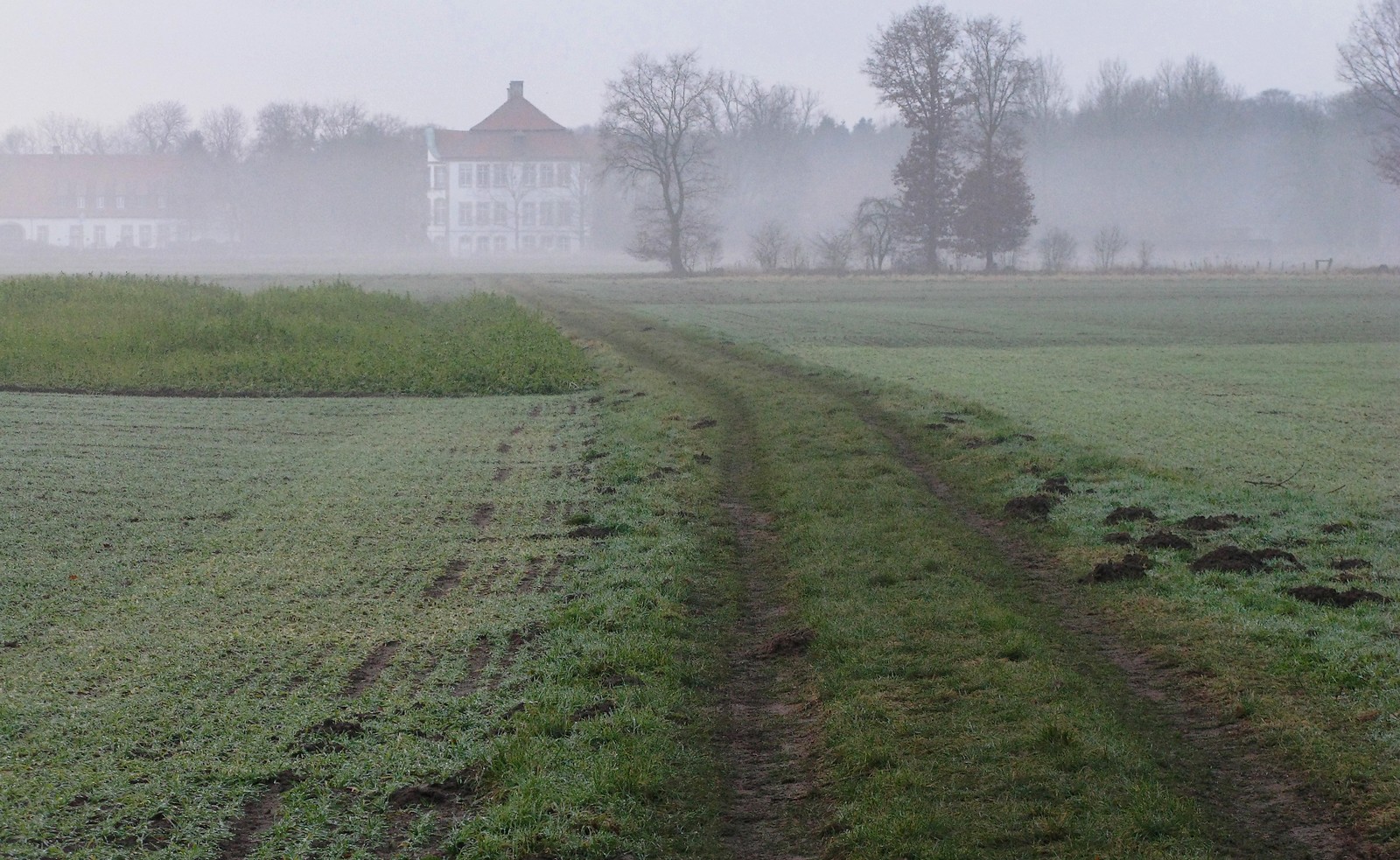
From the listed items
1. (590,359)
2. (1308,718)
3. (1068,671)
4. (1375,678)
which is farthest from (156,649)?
(590,359)

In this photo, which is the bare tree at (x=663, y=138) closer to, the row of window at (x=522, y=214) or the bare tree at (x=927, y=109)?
the bare tree at (x=927, y=109)

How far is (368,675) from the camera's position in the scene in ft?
22.6

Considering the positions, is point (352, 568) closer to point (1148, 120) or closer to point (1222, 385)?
point (1222, 385)

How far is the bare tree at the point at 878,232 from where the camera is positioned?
237ft

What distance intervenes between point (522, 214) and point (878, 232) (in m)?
58.5

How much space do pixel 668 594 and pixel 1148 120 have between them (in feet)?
410

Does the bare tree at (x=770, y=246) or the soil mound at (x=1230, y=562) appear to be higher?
the bare tree at (x=770, y=246)

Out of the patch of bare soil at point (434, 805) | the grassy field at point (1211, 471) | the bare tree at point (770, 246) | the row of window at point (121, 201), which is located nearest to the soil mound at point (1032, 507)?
the grassy field at point (1211, 471)

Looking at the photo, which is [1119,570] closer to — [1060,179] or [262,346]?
[262,346]

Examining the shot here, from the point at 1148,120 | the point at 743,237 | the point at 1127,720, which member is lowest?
the point at 1127,720

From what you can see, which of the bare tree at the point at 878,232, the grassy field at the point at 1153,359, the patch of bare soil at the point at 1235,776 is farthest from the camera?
the bare tree at the point at 878,232

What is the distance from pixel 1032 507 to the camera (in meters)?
11.1

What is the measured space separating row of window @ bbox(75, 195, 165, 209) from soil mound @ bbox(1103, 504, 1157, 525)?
143m

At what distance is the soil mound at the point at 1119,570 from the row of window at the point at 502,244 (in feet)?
380
